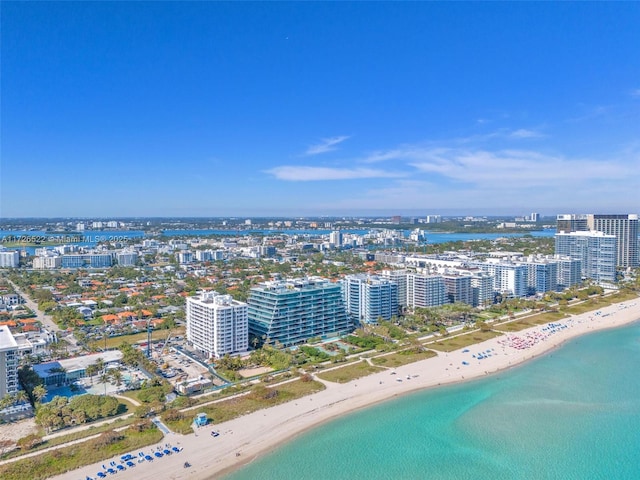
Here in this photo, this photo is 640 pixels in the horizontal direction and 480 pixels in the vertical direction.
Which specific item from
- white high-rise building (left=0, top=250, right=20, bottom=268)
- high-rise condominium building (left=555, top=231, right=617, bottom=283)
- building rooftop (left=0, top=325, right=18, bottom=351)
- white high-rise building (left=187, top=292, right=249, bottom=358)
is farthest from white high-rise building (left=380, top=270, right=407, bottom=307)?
white high-rise building (left=0, top=250, right=20, bottom=268)

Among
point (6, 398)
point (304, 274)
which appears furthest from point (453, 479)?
point (304, 274)

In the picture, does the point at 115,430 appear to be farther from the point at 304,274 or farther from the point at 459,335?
the point at 304,274

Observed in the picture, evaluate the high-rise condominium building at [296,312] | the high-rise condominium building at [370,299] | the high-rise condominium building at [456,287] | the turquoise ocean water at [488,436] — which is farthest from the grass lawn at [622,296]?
the high-rise condominium building at [296,312]

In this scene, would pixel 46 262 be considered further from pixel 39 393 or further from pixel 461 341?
pixel 461 341

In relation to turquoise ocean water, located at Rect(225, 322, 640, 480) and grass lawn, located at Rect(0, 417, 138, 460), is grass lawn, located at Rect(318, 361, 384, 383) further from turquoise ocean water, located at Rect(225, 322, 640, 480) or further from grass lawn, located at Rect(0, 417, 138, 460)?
grass lawn, located at Rect(0, 417, 138, 460)

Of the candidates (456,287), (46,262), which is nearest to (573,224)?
(456,287)
